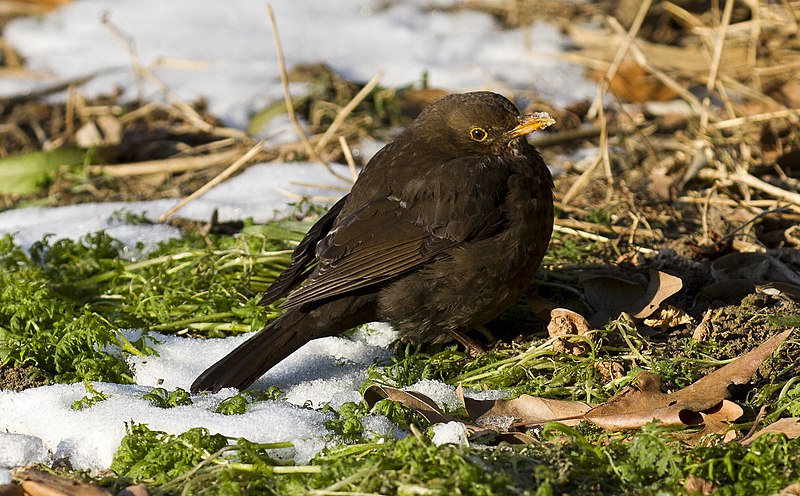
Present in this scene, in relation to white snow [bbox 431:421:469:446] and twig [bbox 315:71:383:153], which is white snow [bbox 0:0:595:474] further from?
twig [bbox 315:71:383:153]

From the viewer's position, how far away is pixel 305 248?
14.6ft

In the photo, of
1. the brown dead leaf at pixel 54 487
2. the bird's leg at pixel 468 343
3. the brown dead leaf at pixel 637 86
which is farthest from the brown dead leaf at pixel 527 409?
the brown dead leaf at pixel 637 86

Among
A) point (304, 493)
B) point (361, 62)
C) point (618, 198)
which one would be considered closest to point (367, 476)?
point (304, 493)

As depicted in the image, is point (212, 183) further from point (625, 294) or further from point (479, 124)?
point (625, 294)

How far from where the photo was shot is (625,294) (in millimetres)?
4422

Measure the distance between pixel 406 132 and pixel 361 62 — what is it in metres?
3.65

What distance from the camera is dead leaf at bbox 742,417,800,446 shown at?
3078 mm

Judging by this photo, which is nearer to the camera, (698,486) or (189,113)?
(698,486)

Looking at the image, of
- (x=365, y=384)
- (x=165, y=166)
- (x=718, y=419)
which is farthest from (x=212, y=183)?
(x=718, y=419)

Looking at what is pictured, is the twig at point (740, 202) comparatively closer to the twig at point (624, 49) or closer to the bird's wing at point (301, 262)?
the twig at point (624, 49)

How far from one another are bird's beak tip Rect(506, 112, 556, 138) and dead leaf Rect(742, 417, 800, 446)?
66.9 inches

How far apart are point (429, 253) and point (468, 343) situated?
0.45 m

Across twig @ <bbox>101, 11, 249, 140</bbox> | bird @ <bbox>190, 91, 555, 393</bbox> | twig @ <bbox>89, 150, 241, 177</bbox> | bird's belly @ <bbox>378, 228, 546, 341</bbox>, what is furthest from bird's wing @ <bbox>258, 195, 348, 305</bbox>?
twig @ <bbox>101, 11, 249, 140</bbox>

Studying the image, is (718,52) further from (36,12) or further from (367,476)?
(36,12)
